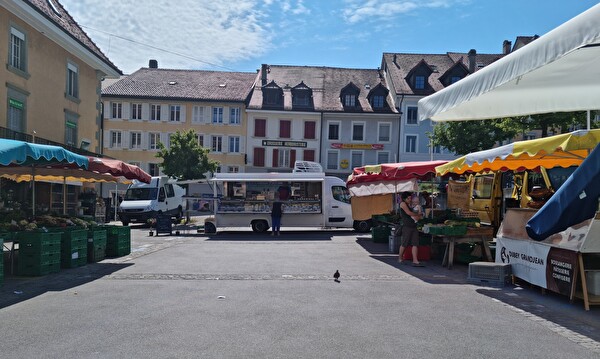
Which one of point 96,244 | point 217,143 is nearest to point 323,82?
point 217,143

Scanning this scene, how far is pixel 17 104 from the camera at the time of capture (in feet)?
65.3

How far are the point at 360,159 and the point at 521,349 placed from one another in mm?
42702

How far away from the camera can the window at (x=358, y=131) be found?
4744 cm

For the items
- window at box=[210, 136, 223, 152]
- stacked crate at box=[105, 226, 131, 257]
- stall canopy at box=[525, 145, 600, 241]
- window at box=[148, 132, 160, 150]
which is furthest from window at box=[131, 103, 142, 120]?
stall canopy at box=[525, 145, 600, 241]

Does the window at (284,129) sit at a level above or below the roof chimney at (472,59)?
below

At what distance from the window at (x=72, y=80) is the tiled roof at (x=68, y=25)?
122 cm

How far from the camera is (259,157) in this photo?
1854 inches

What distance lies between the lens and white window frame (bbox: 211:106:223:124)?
154 ft

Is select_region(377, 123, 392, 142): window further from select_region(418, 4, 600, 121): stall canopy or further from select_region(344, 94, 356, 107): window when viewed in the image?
select_region(418, 4, 600, 121): stall canopy

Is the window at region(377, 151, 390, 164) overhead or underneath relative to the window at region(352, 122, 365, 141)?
underneath

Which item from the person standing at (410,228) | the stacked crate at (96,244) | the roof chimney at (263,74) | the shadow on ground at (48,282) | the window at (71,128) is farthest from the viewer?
the roof chimney at (263,74)

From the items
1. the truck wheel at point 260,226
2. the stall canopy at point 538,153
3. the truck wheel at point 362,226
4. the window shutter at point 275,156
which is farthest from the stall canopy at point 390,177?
the window shutter at point 275,156

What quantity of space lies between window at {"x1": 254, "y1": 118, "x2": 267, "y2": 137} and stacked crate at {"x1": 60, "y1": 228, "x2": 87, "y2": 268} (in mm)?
35545

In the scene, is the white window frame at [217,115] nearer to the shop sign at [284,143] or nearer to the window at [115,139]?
the shop sign at [284,143]
